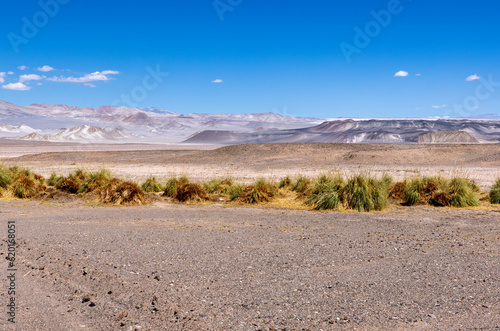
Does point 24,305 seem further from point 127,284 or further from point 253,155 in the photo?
point 253,155

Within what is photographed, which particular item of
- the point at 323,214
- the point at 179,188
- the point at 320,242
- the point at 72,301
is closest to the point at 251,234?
the point at 320,242

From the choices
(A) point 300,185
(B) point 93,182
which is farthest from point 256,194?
(B) point 93,182

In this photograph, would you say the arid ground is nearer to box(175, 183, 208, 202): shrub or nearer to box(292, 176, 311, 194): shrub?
box(175, 183, 208, 202): shrub

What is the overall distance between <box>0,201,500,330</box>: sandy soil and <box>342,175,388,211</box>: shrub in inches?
72.1

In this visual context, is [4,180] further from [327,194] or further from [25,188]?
[327,194]

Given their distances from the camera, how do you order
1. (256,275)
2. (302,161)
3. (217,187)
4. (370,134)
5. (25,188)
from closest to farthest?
(256,275) < (25,188) < (217,187) < (302,161) < (370,134)

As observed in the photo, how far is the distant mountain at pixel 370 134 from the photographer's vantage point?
3100 inches

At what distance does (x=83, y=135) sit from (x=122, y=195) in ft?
371

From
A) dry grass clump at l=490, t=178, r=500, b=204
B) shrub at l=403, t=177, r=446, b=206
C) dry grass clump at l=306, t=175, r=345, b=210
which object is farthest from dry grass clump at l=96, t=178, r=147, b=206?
dry grass clump at l=490, t=178, r=500, b=204

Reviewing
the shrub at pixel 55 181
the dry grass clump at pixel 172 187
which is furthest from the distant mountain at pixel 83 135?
the dry grass clump at pixel 172 187

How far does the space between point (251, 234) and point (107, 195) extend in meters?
5.64

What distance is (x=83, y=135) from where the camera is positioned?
118 meters

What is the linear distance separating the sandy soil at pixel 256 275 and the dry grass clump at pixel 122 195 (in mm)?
2783

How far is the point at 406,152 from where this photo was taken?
110 feet
